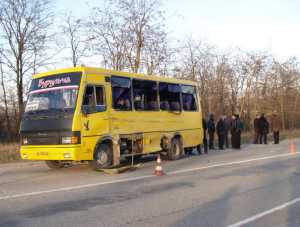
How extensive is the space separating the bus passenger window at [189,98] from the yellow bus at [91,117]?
80.1 inches

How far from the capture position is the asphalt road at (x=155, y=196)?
23.6ft

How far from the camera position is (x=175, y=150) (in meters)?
17.1

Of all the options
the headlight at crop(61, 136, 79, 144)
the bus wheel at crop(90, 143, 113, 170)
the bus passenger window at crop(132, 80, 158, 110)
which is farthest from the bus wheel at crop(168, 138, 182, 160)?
the headlight at crop(61, 136, 79, 144)

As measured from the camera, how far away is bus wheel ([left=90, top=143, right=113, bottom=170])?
13.0 metres

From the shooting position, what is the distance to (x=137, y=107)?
49.3ft

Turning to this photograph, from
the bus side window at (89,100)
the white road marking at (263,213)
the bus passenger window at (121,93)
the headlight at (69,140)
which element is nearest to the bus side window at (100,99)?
the bus side window at (89,100)

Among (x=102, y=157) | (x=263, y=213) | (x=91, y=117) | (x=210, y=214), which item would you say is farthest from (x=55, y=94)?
(x=263, y=213)

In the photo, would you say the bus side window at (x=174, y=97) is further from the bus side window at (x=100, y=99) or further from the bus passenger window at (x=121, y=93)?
the bus side window at (x=100, y=99)

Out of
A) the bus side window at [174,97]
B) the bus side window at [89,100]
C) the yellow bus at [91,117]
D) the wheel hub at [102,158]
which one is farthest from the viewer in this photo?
the bus side window at [174,97]

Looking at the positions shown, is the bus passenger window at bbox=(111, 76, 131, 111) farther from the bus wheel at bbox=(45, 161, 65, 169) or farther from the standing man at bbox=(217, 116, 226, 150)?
the standing man at bbox=(217, 116, 226, 150)

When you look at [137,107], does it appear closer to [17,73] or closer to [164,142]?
[164,142]

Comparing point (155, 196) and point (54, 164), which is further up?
point (54, 164)

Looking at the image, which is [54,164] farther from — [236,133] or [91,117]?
[236,133]

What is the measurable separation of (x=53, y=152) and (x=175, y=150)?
5901mm
